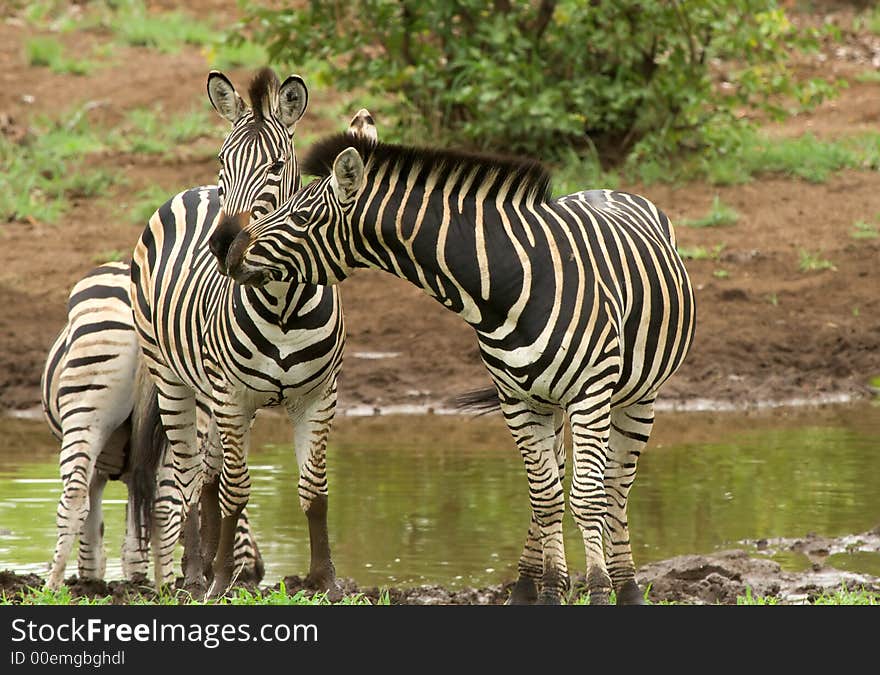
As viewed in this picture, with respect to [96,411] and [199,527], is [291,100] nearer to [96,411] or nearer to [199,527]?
[96,411]

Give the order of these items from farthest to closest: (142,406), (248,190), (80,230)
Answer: (80,230) < (142,406) < (248,190)

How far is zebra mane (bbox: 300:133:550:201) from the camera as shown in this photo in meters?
5.98

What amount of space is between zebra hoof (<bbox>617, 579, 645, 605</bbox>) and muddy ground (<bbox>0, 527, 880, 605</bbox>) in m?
0.19

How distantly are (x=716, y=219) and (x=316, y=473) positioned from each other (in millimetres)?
8427

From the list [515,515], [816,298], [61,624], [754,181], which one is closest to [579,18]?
[754,181]

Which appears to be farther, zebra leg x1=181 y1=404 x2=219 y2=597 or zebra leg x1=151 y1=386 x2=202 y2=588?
zebra leg x1=151 y1=386 x2=202 y2=588

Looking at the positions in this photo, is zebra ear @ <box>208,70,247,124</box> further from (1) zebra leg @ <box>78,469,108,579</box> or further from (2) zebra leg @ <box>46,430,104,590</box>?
(1) zebra leg @ <box>78,469,108,579</box>

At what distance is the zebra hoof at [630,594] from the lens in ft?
21.1

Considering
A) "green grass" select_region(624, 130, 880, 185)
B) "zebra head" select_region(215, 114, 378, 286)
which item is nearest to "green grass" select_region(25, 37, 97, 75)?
"green grass" select_region(624, 130, 880, 185)

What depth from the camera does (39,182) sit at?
51.8ft

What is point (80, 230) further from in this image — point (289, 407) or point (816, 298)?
point (289, 407)

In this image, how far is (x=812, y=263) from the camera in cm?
1360

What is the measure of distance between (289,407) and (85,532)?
1.51 metres

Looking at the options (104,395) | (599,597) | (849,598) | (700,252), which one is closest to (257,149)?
(104,395)
